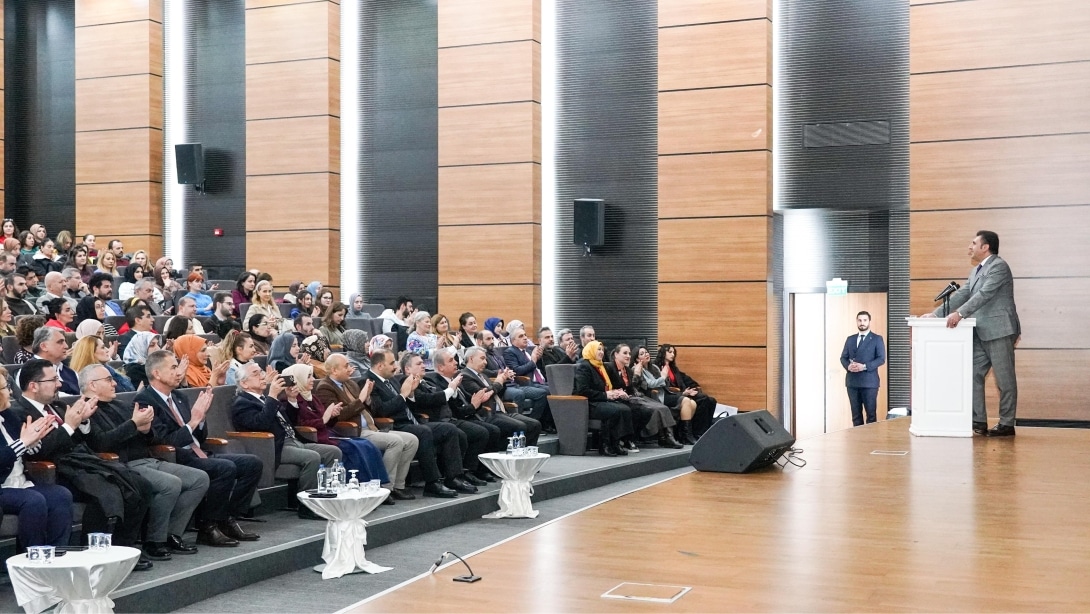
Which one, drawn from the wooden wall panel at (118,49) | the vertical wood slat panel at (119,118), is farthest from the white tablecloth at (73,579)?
the wooden wall panel at (118,49)

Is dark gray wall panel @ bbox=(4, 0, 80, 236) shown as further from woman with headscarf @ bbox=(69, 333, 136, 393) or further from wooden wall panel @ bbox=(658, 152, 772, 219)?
woman with headscarf @ bbox=(69, 333, 136, 393)

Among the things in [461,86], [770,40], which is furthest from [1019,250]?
[461,86]

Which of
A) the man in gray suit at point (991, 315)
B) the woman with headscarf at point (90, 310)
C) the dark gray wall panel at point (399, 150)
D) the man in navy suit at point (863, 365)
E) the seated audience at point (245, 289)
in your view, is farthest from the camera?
the dark gray wall panel at point (399, 150)

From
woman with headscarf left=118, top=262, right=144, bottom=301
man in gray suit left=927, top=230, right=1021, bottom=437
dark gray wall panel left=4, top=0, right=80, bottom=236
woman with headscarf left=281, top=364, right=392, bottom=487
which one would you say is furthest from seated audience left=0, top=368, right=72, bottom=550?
dark gray wall panel left=4, top=0, right=80, bottom=236

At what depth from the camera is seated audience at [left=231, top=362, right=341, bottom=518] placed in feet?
17.6

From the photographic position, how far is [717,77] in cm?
935

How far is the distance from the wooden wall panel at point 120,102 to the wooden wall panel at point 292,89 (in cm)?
116

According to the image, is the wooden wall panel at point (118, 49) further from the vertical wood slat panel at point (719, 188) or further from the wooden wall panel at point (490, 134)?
the vertical wood slat panel at point (719, 188)

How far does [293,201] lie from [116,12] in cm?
294

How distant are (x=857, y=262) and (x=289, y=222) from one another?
5.46 metres

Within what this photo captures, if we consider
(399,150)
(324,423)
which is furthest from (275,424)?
(399,150)

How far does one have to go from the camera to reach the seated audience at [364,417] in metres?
5.95

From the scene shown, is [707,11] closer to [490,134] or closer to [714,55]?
[714,55]

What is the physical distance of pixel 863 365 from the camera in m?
8.68
